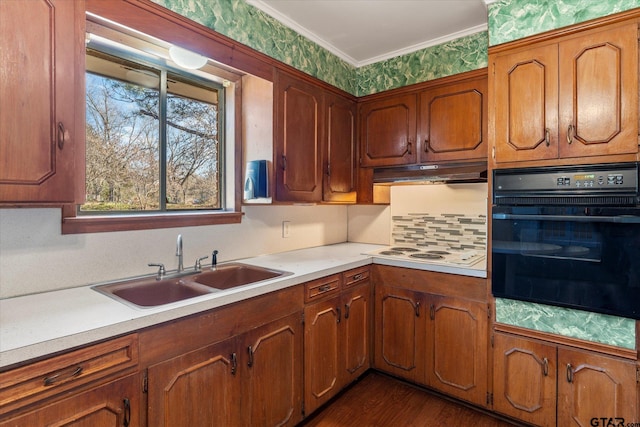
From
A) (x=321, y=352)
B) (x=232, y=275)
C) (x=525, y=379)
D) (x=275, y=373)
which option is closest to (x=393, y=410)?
(x=321, y=352)

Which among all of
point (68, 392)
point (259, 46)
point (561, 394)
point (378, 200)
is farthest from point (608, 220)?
point (68, 392)

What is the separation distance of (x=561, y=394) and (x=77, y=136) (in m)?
2.65

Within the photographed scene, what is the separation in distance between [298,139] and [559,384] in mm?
2153

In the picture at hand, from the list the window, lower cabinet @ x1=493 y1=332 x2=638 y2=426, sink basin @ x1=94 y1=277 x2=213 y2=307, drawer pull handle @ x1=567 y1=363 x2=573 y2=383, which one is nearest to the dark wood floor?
lower cabinet @ x1=493 y1=332 x2=638 y2=426

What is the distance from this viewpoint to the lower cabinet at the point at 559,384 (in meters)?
1.69

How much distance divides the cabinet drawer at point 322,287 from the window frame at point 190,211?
704 millimetres

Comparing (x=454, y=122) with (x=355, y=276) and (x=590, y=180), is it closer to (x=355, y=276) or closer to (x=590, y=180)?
(x=590, y=180)

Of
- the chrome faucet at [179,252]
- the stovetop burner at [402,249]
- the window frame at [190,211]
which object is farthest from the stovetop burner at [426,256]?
the chrome faucet at [179,252]

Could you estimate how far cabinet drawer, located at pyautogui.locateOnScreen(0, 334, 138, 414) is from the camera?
0.94 meters

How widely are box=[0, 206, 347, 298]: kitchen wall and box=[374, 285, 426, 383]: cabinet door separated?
940mm

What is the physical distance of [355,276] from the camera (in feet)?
7.70

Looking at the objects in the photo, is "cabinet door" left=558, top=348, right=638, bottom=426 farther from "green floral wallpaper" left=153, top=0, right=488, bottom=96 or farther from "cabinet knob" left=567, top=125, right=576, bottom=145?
"green floral wallpaper" left=153, top=0, right=488, bottom=96

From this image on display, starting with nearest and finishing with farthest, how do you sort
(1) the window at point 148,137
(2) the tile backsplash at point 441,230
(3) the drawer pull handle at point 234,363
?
1. (3) the drawer pull handle at point 234,363
2. (1) the window at point 148,137
3. (2) the tile backsplash at point 441,230

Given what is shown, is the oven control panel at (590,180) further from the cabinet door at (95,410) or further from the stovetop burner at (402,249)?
the cabinet door at (95,410)
